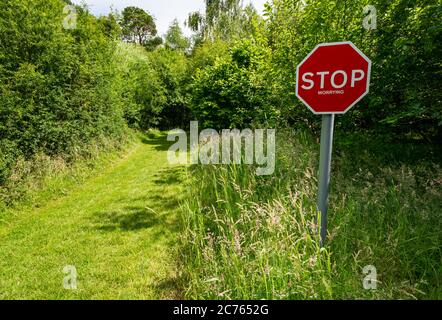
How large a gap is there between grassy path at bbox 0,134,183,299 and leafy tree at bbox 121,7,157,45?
45773 millimetres

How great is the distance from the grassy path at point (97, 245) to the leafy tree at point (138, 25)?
45773 mm

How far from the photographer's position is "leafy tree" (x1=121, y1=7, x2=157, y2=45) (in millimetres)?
45438

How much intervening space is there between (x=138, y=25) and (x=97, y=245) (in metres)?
51.0

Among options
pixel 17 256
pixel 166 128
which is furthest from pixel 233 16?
pixel 17 256

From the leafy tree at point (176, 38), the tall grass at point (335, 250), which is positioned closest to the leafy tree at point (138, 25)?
the leafy tree at point (176, 38)

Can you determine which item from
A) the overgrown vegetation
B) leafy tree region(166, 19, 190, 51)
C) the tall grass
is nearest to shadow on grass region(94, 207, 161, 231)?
the overgrown vegetation

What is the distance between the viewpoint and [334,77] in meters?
2.43

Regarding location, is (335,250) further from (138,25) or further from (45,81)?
(138,25)

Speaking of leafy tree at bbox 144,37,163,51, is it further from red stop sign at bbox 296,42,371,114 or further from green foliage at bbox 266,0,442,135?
red stop sign at bbox 296,42,371,114

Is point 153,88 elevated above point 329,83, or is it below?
above

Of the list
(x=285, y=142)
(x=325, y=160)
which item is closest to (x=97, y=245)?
(x=325, y=160)

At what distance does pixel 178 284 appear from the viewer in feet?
11.1
